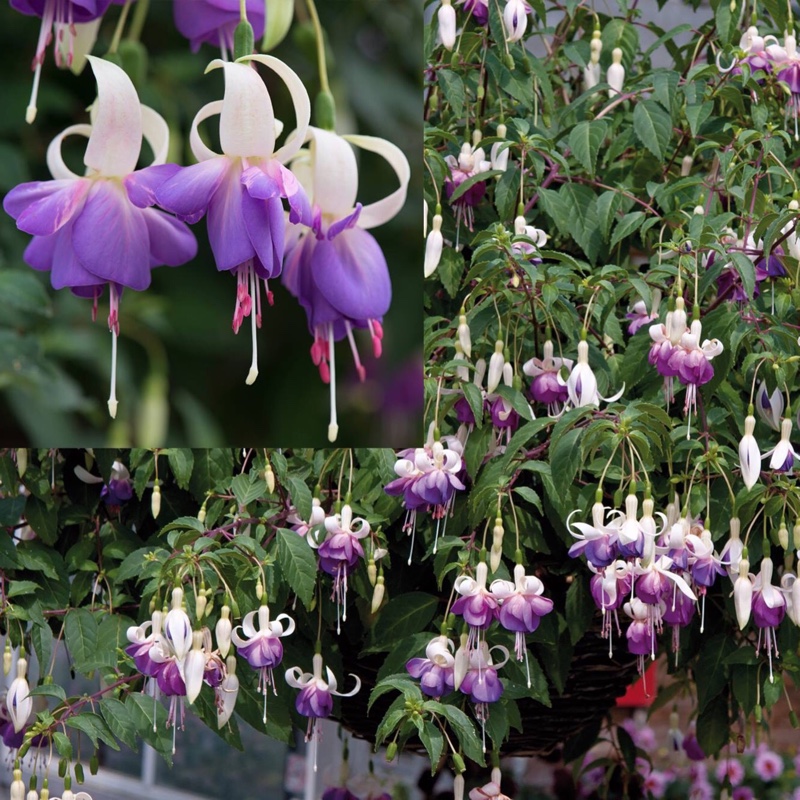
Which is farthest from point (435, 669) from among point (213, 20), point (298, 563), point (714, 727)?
point (213, 20)

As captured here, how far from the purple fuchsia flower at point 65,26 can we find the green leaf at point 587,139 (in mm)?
447

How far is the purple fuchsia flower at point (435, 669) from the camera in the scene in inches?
36.7

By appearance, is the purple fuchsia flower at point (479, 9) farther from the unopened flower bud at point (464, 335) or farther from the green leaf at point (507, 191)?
the unopened flower bud at point (464, 335)

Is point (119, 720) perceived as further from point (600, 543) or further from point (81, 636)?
point (600, 543)

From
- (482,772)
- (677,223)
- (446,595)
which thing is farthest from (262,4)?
(482,772)

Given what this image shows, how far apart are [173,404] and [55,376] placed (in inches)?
6.8

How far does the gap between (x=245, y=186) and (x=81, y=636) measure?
1.52 ft

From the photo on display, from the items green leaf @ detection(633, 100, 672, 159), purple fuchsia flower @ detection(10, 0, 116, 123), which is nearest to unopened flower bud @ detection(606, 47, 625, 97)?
green leaf @ detection(633, 100, 672, 159)

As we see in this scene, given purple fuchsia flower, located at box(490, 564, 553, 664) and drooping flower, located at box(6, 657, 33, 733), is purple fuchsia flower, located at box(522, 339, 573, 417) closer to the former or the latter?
purple fuchsia flower, located at box(490, 564, 553, 664)

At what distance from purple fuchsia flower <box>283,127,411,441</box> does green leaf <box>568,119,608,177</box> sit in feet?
0.65

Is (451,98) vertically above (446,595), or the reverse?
(451,98)

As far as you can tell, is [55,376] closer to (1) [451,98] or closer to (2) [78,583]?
(2) [78,583]

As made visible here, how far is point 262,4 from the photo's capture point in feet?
3.01

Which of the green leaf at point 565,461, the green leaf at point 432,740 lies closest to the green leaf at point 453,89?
the green leaf at point 565,461
